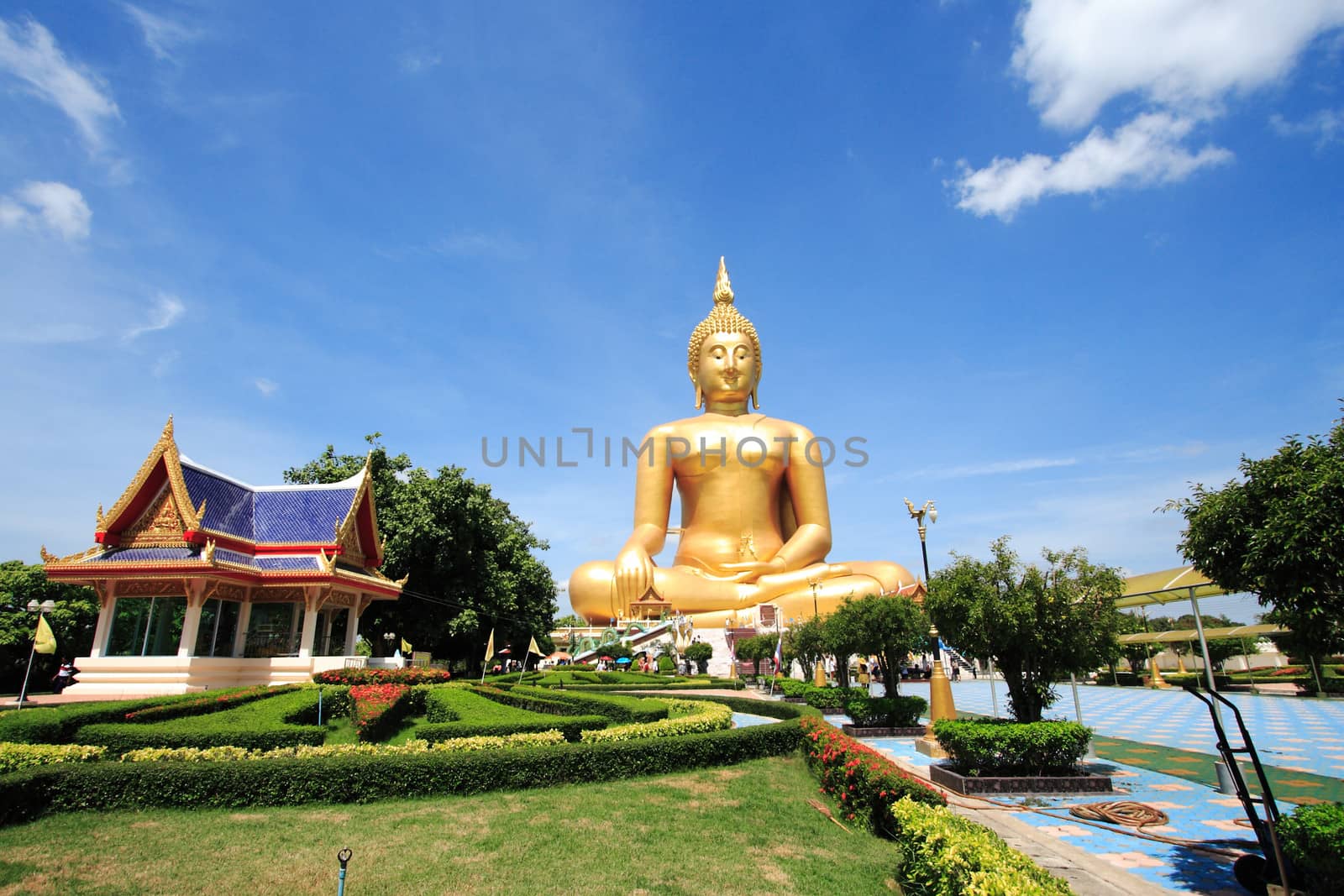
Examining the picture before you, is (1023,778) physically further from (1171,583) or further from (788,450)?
(788,450)

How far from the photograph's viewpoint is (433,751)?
9.48m

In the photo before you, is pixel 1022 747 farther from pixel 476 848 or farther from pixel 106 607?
pixel 106 607

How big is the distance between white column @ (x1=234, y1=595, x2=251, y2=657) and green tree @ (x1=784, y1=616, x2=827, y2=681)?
Result: 15.2m

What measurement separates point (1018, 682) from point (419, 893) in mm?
8821

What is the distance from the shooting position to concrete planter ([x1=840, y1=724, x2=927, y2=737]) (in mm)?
15047

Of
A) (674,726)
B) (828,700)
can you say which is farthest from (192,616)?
(828,700)

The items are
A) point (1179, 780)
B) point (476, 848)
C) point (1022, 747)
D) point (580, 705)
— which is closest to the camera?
point (476, 848)

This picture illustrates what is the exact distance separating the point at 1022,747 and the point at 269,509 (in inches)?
812

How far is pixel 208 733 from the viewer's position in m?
10.6

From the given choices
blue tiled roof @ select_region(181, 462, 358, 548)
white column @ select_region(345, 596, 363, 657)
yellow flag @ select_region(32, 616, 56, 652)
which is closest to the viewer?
yellow flag @ select_region(32, 616, 56, 652)

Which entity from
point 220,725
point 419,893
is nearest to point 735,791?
point 419,893

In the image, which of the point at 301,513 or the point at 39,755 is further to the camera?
the point at 301,513

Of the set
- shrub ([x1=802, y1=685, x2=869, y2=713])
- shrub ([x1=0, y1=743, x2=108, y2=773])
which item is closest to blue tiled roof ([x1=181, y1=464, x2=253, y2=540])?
shrub ([x1=0, y1=743, x2=108, y2=773])

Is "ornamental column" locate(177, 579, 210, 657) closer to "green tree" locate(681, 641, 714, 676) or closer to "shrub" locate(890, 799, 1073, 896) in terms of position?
"shrub" locate(890, 799, 1073, 896)
